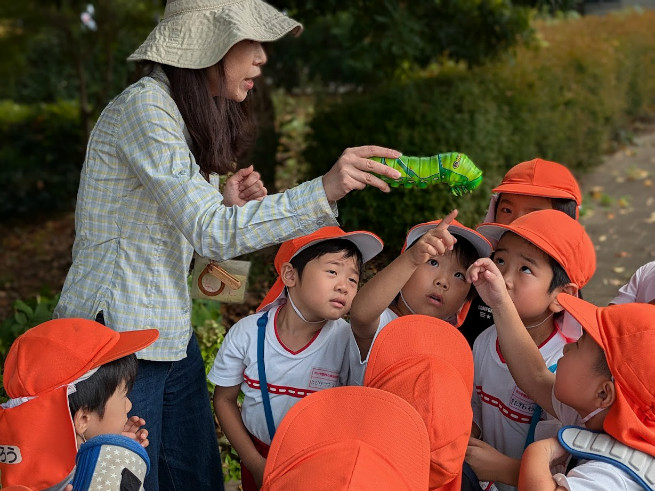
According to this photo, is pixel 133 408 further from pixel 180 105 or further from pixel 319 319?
pixel 180 105

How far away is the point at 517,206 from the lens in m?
3.23

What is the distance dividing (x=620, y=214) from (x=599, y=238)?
0.97m

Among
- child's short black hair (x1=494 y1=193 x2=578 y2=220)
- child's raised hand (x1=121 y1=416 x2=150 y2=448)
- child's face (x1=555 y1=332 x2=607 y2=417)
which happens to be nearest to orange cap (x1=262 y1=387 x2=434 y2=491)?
child's face (x1=555 y1=332 x2=607 y2=417)

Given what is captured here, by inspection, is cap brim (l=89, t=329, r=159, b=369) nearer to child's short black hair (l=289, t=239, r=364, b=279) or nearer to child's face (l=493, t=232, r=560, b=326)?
child's short black hair (l=289, t=239, r=364, b=279)

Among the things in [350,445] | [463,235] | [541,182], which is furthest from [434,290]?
[350,445]

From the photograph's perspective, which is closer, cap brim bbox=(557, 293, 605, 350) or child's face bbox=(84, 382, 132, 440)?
cap brim bbox=(557, 293, 605, 350)

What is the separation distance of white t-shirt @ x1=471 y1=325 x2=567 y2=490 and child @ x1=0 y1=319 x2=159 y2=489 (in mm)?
1113

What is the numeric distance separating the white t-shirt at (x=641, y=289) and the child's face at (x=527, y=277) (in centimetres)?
60

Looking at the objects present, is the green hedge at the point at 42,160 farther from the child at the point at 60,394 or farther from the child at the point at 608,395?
the child at the point at 608,395

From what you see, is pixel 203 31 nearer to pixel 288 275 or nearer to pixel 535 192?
pixel 288 275

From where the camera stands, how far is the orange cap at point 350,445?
1562mm

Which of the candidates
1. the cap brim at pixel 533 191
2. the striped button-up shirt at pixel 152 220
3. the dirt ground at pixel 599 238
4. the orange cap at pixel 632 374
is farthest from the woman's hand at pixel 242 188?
the dirt ground at pixel 599 238

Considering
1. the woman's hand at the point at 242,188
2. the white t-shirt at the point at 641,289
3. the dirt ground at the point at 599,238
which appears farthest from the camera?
the dirt ground at the point at 599,238

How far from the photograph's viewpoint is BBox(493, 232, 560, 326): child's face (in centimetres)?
250
